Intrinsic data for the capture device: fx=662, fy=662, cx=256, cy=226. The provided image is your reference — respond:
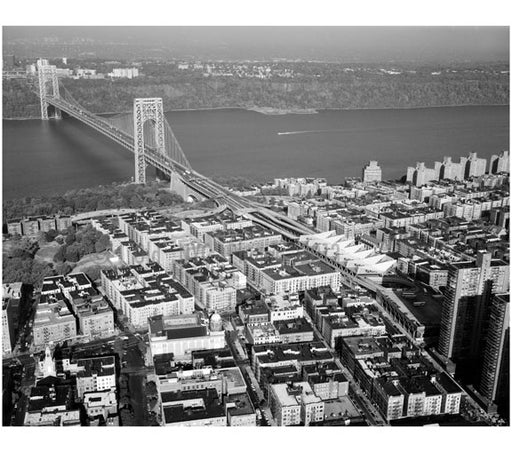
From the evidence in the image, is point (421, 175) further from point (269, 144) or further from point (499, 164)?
point (269, 144)

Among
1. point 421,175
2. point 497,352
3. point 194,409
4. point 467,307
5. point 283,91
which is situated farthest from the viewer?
point 283,91

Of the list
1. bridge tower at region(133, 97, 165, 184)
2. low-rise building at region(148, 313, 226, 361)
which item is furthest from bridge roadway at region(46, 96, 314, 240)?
low-rise building at region(148, 313, 226, 361)

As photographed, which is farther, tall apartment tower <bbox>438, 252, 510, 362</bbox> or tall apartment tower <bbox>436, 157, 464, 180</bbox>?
tall apartment tower <bbox>436, 157, 464, 180</bbox>

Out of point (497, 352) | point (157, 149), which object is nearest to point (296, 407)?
point (497, 352)

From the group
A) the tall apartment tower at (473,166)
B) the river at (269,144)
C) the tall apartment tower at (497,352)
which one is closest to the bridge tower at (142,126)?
the river at (269,144)

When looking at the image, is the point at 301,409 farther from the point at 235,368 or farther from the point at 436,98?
the point at 436,98

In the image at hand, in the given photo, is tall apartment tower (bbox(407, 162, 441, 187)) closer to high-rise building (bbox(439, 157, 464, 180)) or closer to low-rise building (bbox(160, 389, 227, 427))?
high-rise building (bbox(439, 157, 464, 180))

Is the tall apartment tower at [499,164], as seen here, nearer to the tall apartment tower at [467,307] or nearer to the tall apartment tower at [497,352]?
the tall apartment tower at [467,307]
